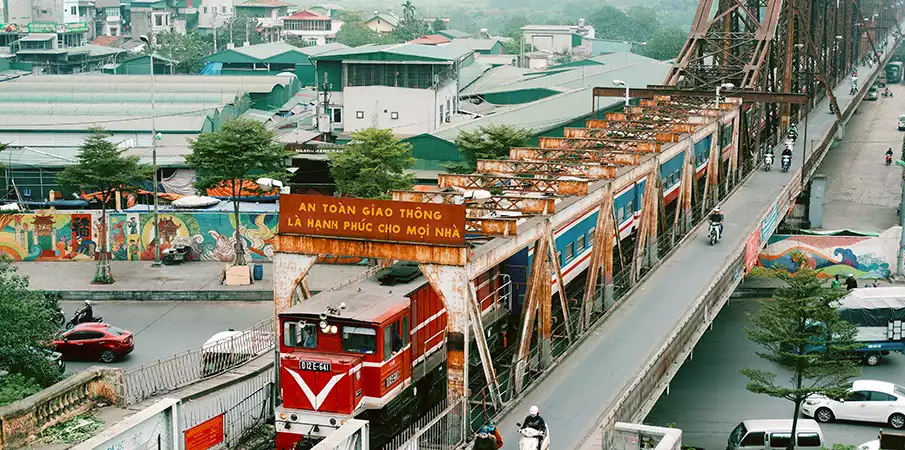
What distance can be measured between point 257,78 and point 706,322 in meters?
77.9

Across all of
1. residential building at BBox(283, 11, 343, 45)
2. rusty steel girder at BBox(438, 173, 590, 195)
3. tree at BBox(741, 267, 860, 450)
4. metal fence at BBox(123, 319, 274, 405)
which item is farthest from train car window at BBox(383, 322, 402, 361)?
residential building at BBox(283, 11, 343, 45)

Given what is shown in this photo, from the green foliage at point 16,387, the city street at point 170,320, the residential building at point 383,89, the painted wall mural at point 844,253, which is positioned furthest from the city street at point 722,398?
the residential building at point 383,89

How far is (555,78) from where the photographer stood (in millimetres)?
105125

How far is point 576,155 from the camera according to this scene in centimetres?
3944

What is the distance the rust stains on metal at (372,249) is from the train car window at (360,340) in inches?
71.0

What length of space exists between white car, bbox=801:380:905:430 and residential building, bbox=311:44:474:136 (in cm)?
4466

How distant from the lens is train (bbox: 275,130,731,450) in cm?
2370

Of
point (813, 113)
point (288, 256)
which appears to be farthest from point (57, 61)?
point (288, 256)

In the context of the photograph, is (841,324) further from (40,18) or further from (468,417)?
(40,18)

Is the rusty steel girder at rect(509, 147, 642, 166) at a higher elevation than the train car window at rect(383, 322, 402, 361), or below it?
higher

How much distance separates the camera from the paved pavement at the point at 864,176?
68.7m

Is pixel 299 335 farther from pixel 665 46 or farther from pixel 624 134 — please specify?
pixel 665 46

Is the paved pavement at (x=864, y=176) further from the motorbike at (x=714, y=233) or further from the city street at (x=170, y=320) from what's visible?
the city street at (x=170, y=320)

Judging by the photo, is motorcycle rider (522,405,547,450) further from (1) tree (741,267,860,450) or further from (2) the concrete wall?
(2) the concrete wall
